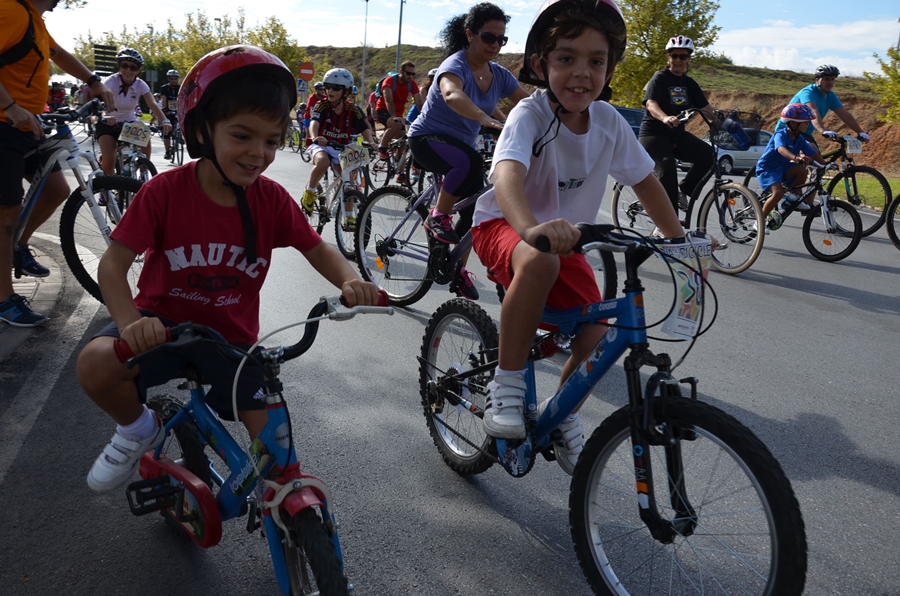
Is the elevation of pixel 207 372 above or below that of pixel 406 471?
above

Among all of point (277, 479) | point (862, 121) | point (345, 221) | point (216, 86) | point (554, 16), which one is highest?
point (554, 16)

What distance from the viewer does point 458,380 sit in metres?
3.46

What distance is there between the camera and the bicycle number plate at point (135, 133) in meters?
6.90

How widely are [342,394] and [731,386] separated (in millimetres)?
2377

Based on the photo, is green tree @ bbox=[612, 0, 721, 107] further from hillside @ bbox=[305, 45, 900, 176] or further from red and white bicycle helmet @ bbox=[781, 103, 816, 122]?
red and white bicycle helmet @ bbox=[781, 103, 816, 122]

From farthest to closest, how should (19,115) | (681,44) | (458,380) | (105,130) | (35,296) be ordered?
(105,130)
(681,44)
(35,296)
(19,115)
(458,380)

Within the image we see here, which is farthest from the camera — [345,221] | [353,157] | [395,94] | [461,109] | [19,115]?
[395,94]

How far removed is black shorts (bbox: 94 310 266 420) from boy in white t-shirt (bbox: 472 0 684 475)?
879 mm

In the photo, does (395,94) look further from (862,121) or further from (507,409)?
(862,121)

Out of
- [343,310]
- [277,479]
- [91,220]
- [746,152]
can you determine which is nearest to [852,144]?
[91,220]

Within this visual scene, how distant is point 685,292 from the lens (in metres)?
2.31

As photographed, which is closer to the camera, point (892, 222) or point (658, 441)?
point (658, 441)

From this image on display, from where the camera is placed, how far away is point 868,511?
3.38 metres

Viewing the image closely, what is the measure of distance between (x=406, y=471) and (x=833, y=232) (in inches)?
283
